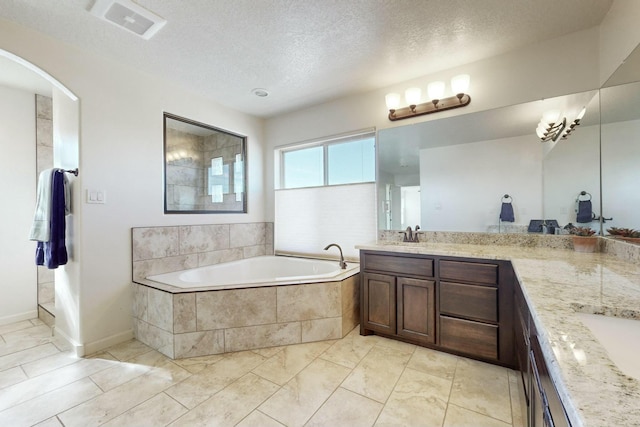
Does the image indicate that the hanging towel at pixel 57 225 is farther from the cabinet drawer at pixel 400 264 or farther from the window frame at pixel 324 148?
the cabinet drawer at pixel 400 264

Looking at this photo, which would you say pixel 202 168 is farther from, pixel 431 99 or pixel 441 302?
pixel 441 302

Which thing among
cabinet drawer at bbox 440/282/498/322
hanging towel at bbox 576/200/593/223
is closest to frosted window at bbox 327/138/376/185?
cabinet drawer at bbox 440/282/498/322

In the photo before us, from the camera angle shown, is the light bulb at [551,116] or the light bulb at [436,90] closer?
the light bulb at [551,116]

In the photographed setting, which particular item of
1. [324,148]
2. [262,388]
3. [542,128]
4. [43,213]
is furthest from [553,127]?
[43,213]

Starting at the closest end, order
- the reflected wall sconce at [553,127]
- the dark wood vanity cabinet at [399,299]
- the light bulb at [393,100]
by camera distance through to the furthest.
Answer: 1. the reflected wall sconce at [553,127]
2. the dark wood vanity cabinet at [399,299]
3. the light bulb at [393,100]

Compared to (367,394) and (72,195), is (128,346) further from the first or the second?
(367,394)

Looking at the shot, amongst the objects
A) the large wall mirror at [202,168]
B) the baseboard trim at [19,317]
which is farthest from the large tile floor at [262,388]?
the large wall mirror at [202,168]

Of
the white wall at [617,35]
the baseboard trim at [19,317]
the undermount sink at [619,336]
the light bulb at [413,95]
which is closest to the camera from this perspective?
the undermount sink at [619,336]

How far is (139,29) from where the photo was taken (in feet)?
6.13

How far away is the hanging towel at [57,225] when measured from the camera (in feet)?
6.89

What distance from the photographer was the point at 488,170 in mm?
2256

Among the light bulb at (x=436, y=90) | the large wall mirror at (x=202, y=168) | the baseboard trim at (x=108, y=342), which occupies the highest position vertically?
the light bulb at (x=436, y=90)

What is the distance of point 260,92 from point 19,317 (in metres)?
3.42

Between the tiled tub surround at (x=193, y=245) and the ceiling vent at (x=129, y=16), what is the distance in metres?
1.59
